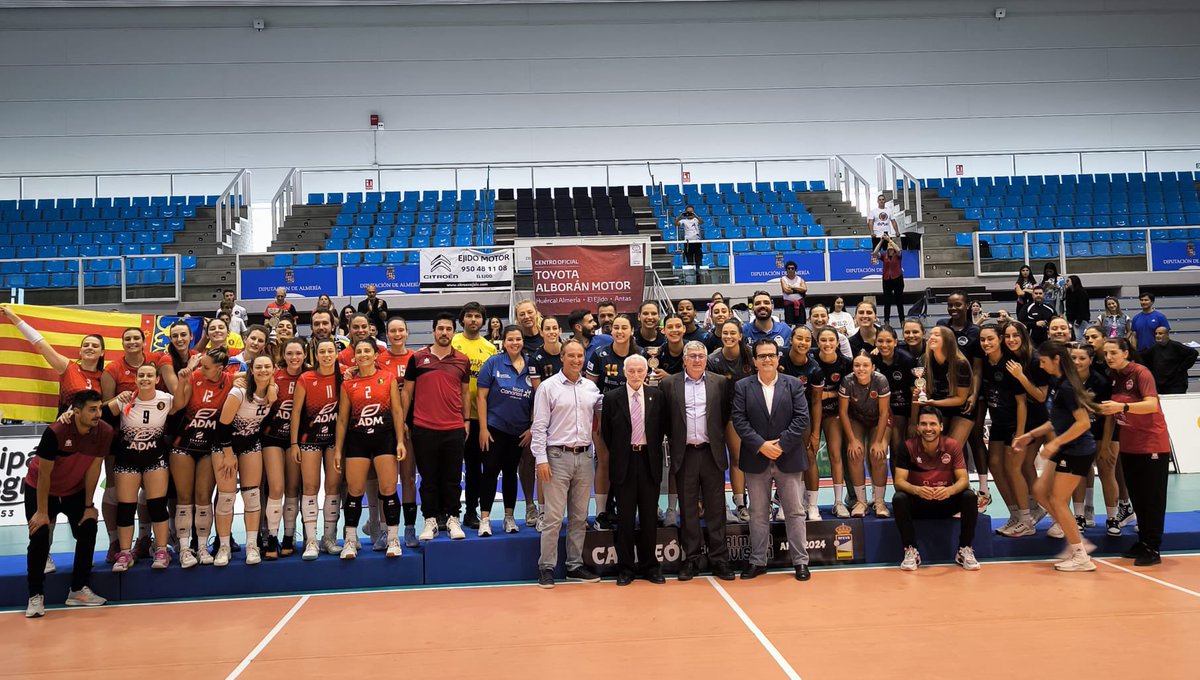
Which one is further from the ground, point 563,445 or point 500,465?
point 563,445

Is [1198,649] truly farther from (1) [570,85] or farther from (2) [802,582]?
(1) [570,85]

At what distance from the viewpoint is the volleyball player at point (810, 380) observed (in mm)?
7047

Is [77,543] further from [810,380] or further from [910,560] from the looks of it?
[910,560]

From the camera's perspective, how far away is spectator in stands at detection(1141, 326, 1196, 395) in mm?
11836

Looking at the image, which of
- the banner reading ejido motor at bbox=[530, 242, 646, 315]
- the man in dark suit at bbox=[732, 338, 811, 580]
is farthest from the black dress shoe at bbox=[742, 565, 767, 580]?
the banner reading ejido motor at bbox=[530, 242, 646, 315]

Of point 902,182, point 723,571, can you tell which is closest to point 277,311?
point 723,571

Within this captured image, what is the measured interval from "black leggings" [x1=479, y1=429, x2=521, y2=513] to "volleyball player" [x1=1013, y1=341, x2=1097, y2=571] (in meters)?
4.00

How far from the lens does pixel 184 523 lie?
6621 millimetres

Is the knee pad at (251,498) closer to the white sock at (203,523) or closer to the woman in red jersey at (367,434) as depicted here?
the white sock at (203,523)

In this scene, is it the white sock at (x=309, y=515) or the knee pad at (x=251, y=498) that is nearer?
the knee pad at (x=251, y=498)

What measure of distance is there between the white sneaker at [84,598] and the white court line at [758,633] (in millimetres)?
4497

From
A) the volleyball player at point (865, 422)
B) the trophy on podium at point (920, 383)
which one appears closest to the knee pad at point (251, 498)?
the volleyball player at point (865, 422)

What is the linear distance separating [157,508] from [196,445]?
54 cm

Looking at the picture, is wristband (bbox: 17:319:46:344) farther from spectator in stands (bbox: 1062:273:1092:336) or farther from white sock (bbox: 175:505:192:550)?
spectator in stands (bbox: 1062:273:1092:336)
